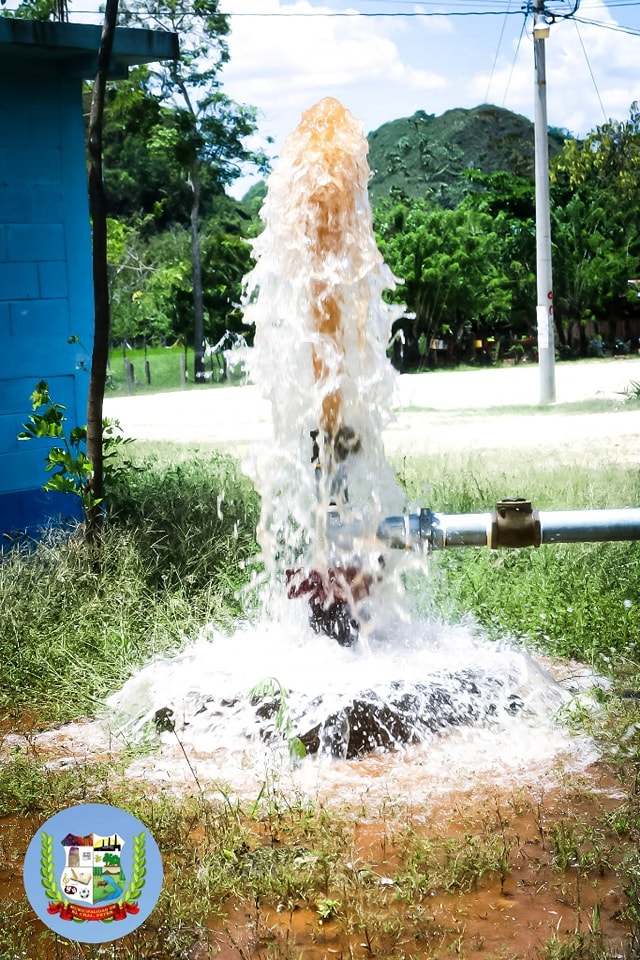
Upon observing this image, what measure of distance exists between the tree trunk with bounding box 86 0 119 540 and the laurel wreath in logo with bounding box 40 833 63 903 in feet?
10.2

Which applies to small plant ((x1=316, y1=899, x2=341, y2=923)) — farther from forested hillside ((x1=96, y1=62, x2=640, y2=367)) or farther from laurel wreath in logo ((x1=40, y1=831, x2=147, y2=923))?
forested hillside ((x1=96, y1=62, x2=640, y2=367))

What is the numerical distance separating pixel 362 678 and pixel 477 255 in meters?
4.03

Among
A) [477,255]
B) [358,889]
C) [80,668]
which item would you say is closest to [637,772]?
[358,889]

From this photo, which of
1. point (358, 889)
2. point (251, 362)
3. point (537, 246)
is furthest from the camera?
point (537, 246)

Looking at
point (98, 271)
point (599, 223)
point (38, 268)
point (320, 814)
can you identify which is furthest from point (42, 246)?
point (320, 814)

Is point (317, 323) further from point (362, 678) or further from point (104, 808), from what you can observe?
point (104, 808)

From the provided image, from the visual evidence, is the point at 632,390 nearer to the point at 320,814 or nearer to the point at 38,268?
the point at 38,268

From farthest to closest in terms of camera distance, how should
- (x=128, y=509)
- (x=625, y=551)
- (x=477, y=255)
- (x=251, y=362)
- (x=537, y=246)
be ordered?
(x=477, y=255), (x=537, y=246), (x=128, y=509), (x=625, y=551), (x=251, y=362)

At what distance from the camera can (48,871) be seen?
1727 mm

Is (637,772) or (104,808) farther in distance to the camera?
(637,772)

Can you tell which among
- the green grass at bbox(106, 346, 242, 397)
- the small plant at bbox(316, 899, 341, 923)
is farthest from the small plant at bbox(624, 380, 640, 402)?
the small plant at bbox(316, 899, 341, 923)

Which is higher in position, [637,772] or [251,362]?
[251,362]

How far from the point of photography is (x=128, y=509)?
5.80 m

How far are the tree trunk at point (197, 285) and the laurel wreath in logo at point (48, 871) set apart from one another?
5.80 m
